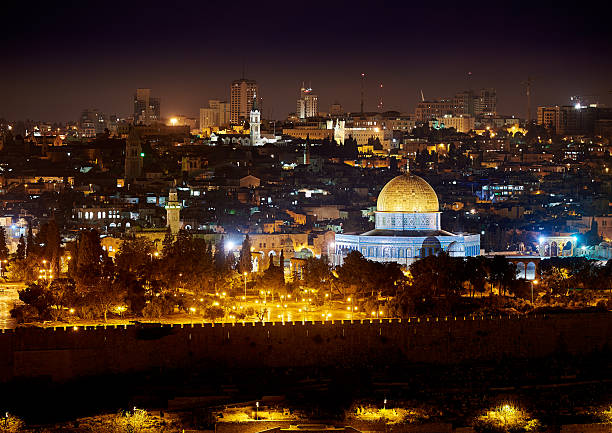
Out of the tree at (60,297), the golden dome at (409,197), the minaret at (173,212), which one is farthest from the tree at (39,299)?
the minaret at (173,212)

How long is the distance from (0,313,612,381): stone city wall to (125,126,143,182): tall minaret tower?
51081 millimetres

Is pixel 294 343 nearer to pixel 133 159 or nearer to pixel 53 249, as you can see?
pixel 53 249

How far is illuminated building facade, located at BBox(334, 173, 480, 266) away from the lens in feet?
205

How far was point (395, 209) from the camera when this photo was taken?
213 feet

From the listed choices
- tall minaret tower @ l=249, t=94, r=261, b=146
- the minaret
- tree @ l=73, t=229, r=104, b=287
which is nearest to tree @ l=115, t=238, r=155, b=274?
tree @ l=73, t=229, r=104, b=287

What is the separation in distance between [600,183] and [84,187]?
32641 mm

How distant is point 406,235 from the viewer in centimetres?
6338

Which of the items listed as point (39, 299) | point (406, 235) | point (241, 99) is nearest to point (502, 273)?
point (406, 235)

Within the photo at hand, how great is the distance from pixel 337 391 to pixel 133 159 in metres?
57.1

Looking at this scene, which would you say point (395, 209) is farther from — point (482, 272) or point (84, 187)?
point (84, 187)

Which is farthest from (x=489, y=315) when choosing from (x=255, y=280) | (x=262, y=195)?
(x=262, y=195)

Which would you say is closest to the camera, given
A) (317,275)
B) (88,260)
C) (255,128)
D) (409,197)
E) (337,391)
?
(337,391)

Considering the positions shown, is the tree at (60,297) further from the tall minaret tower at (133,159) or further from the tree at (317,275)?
the tall minaret tower at (133,159)

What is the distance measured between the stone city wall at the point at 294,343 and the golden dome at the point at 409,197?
1642cm
